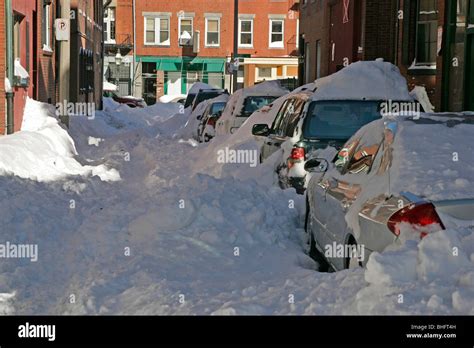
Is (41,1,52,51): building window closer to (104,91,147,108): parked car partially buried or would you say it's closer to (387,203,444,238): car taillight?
(387,203,444,238): car taillight

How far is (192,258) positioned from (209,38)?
51.8 meters

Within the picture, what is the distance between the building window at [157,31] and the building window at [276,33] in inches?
264

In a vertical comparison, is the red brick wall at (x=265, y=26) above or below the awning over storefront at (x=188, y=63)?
above

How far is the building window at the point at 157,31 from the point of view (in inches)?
2333

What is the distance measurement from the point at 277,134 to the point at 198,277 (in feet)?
21.5

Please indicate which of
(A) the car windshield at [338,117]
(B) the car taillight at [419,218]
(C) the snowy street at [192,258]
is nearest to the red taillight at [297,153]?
(A) the car windshield at [338,117]

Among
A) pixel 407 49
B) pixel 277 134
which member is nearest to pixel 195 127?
pixel 407 49

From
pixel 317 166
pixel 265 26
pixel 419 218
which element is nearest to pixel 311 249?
pixel 317 166

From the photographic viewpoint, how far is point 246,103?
22328 millimetres

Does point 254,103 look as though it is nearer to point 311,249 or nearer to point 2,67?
point 2,67

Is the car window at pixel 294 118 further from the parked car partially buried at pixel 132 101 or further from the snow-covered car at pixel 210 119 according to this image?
the parked car partially buried at pixel 132 101

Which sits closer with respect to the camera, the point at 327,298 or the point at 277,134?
the point at 327,298

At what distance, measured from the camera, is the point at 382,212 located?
6.51 metres
